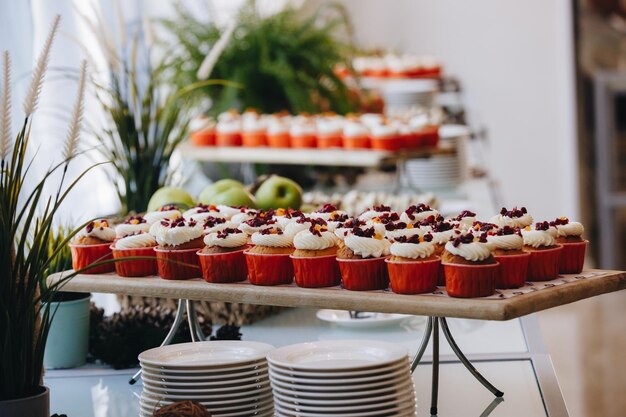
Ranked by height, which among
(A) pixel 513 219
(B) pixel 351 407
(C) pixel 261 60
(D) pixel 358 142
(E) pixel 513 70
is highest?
(E) pixel 513 70

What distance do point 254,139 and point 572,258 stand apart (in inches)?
92.3

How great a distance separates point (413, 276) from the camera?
171cm

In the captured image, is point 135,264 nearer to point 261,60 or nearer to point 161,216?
point 161,216

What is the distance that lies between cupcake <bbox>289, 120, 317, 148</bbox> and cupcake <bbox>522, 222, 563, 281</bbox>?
217 cm

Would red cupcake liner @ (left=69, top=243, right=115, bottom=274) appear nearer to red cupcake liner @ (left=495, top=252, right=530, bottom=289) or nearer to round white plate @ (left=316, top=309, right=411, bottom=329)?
round white plate @ (left=316, top=309, right=411, bottom=329)

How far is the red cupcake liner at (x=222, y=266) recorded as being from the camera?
188 cm

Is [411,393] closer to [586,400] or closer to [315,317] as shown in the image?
[315,317]

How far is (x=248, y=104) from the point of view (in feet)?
15.0

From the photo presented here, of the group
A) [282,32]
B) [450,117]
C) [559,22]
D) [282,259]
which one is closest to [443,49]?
[559,22]

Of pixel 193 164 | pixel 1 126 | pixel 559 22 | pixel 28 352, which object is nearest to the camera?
pixel 1 126

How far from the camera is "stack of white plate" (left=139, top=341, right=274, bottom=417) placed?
167 cm

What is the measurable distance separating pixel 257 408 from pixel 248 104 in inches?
117

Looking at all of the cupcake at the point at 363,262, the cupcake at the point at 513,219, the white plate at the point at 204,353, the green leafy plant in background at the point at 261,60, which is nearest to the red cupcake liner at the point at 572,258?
the cupcake at the point at 513,219

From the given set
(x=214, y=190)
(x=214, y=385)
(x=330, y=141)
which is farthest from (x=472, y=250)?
(x=330, y=141)
